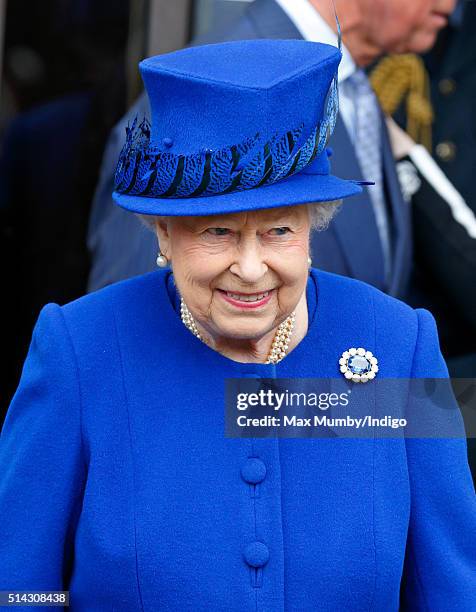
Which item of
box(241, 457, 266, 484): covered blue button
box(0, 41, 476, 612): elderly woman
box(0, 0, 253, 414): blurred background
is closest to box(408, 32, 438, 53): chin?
box(0, 0, 253, 414): blurred background

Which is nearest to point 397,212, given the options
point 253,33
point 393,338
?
point 253,33

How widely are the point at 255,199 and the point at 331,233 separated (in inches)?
52.0

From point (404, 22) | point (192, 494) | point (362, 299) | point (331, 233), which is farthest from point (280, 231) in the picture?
point (404, 22)

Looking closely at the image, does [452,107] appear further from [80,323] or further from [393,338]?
[80,323]

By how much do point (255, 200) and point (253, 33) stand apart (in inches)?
58.9

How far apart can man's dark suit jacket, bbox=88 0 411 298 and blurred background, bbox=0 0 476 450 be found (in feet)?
1.05

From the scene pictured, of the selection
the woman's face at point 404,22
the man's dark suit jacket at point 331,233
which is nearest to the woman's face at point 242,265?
the man's dark suit jacket at point 331,233

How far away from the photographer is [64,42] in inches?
174

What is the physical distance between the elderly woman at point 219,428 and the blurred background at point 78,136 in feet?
5.26

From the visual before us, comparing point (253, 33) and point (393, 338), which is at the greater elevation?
point (253, 33)

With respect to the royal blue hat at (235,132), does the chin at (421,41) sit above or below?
above

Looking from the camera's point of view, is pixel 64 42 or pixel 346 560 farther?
pixel 64 42

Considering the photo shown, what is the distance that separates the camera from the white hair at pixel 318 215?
8.69 feet

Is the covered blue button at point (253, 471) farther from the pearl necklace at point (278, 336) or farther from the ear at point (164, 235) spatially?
the ear at point (164, 235)
